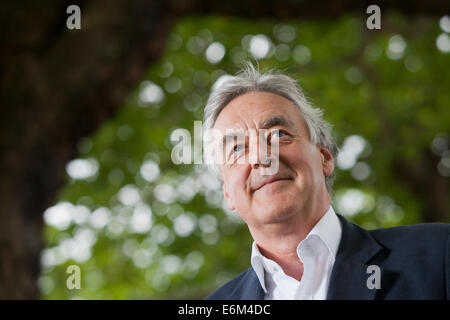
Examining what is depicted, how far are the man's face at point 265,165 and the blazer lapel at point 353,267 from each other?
0.08m

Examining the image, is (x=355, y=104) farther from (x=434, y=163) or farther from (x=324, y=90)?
(x=434, y=163)

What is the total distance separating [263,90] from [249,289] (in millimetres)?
272

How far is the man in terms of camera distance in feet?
2.25

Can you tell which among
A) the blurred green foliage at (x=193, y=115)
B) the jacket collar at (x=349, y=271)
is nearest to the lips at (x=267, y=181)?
the jacket collar at (x=349, y=271)

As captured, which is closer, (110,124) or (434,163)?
(110,124)

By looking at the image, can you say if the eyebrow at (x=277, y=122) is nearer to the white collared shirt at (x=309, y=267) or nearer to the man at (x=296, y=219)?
the man at (x=296, y=219)

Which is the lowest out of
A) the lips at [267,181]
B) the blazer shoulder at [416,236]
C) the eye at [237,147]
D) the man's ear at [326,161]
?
the blazer shoulder at [416,236]

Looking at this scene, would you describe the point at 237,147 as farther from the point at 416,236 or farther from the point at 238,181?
the point at 416,236

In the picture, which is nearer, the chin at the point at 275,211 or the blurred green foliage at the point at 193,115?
the chin at the point at 275,211

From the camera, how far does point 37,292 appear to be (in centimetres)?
152

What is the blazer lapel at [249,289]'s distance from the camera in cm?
74

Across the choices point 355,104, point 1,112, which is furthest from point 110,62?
point 355,104

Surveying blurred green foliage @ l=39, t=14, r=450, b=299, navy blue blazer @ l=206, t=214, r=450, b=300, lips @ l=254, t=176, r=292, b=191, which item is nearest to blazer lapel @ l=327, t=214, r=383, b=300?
navy blue blazer @ l=206, t=214, r=450, b=300

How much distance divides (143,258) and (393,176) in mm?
1274
